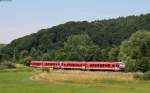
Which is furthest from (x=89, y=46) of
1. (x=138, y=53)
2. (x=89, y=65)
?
(x=138, y=53)

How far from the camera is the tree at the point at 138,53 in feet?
229

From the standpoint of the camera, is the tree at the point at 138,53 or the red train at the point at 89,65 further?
the red train at the point at 89,65

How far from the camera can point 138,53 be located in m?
71.7

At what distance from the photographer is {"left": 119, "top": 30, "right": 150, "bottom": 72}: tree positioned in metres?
69.9

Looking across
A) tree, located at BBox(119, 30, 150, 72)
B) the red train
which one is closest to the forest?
the red train

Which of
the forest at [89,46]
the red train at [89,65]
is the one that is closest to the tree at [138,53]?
the red train at [89,65]

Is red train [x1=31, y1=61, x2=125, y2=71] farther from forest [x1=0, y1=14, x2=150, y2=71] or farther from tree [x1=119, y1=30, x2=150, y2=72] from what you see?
forest [x1=0, y1=14, x2=150, y2=71]

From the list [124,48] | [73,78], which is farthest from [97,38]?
[73,78]

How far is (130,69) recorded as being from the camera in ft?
234

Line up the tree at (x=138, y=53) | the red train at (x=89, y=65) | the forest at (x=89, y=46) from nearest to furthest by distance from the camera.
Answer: the tree at (x=138, y=53) < the red train at (x=89, y=65) < the forest at (x=89, y=46)

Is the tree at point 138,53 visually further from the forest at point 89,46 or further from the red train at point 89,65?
the forest at point 89,46

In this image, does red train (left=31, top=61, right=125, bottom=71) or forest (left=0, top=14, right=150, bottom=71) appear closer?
red train (left=31, top=61, right=125, bottom=71)

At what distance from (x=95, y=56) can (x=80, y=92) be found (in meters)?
92.1

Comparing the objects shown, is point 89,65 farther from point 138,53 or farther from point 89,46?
point 89,46
